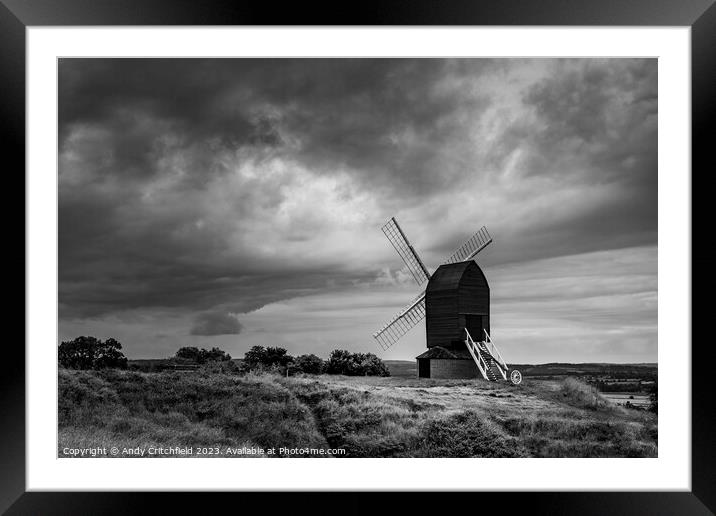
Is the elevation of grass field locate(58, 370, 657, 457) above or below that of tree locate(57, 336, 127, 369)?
below

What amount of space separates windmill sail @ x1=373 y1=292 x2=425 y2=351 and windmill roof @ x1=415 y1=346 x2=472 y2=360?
688 mm

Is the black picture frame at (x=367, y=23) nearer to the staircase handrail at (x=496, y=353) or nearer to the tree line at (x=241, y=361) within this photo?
the staircase handrail at (x=496, y=353)

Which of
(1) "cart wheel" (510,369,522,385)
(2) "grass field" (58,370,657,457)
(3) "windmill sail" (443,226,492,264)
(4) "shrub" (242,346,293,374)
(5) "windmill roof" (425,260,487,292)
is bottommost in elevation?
(2) "grass field" (58,370,657,457)

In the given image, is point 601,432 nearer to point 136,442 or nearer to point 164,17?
point 136,442

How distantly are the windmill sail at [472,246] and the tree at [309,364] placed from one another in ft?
12.1

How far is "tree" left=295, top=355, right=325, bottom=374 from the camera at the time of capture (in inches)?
554

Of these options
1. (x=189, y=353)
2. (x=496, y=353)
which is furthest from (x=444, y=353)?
(x=189, y=353)

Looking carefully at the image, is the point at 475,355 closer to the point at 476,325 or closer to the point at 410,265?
the point at 476,325

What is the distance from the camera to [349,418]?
1125 centimetres

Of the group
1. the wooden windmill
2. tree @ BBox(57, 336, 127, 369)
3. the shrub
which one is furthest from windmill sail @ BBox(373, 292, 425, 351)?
tree @ BBox(57, 336, 127, 369)

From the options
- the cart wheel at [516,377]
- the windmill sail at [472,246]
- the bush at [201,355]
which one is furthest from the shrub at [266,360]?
the cart wheel at [516,377]

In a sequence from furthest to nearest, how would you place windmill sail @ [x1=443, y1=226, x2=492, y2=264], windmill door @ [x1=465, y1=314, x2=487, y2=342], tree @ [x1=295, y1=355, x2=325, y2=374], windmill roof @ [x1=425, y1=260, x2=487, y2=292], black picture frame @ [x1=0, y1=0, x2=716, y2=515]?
tree @ [x1=295, y1=355, x2=325, y2=374] → windmill roof @ [x1=425, y1=260, x2=487, y2=292] → windmill door @ [x1=465, y1=314, x2=487, y2=342] → windmill sail @ [x1=443, y1=226, x2=492, y2=264] → black picture frame @ [x1=0, y1=0, x2=716, y2=515]

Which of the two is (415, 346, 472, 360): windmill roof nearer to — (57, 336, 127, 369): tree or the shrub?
the shrub

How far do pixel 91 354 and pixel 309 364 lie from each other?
176 inches
